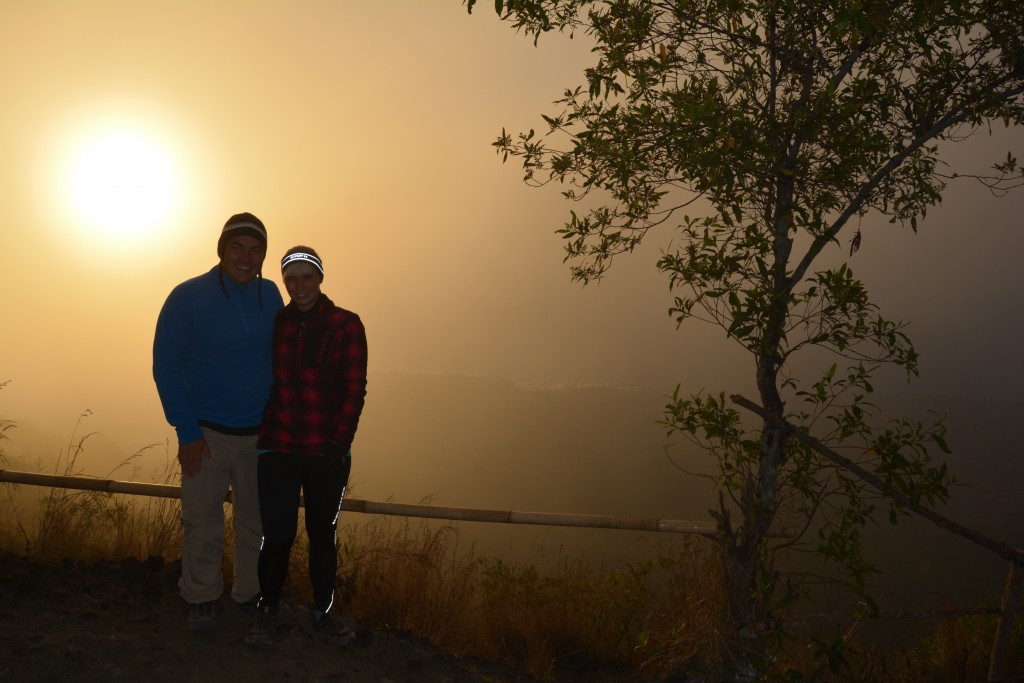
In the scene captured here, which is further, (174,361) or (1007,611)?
(1007,611)

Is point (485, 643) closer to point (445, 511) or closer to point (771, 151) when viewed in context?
point (445, 511)

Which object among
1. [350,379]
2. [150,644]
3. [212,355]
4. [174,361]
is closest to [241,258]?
[212,355]

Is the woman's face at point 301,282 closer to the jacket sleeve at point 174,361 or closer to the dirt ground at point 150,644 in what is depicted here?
the jacket sleeve at point 174,361

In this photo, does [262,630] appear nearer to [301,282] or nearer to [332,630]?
[332,630]

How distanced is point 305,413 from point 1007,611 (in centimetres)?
465

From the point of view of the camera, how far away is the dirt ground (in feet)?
11.4

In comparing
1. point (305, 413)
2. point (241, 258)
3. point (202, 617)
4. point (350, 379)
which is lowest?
point (202, 617)

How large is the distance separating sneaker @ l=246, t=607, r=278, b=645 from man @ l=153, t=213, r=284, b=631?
0.27 metres

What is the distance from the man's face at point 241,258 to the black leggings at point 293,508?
1.05 metres

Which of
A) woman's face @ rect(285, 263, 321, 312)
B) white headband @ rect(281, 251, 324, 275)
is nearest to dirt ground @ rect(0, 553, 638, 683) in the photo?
woman's face @ rect(285, 263, 321, 312)

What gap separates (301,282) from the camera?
3.75m

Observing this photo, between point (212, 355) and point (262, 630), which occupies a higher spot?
point (212, 355)

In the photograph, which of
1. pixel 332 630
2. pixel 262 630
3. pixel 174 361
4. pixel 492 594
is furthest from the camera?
pixel 492 594

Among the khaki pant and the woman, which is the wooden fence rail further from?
the woman
